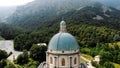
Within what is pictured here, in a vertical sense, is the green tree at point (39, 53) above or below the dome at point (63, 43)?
below

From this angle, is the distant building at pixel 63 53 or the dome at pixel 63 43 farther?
the dome at pixel 63 43

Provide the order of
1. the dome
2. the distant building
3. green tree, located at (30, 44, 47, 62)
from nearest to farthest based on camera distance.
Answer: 1. the distant building
2. the dome
3. green tree, located at (30, 44, 47, 62)

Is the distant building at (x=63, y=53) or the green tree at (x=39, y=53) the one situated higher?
the distant building at (x=63, y=53)

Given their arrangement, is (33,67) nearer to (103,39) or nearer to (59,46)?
(59,46)

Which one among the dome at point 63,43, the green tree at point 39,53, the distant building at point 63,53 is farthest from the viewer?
the green tree at point 39,53

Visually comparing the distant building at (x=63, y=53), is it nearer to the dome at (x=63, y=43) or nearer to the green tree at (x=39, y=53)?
the dome at (x=63, y=43)

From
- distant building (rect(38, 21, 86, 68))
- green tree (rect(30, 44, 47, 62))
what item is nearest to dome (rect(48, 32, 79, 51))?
distant building (rect(38, 21, 86, 68))

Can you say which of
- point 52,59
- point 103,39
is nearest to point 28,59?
point 52,59

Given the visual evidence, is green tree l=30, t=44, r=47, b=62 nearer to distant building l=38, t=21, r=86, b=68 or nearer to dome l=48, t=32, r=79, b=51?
distant building l=38, t=21, r=86, b=68

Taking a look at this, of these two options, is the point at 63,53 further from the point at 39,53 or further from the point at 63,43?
the point at 39,53

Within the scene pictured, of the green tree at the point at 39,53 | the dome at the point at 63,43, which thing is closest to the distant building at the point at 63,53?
the dome at the point at 63,43

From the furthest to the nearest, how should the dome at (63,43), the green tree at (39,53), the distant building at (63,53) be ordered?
the green tree at (39,53)
the dome at (63,43)
the distant building at (63,53)
